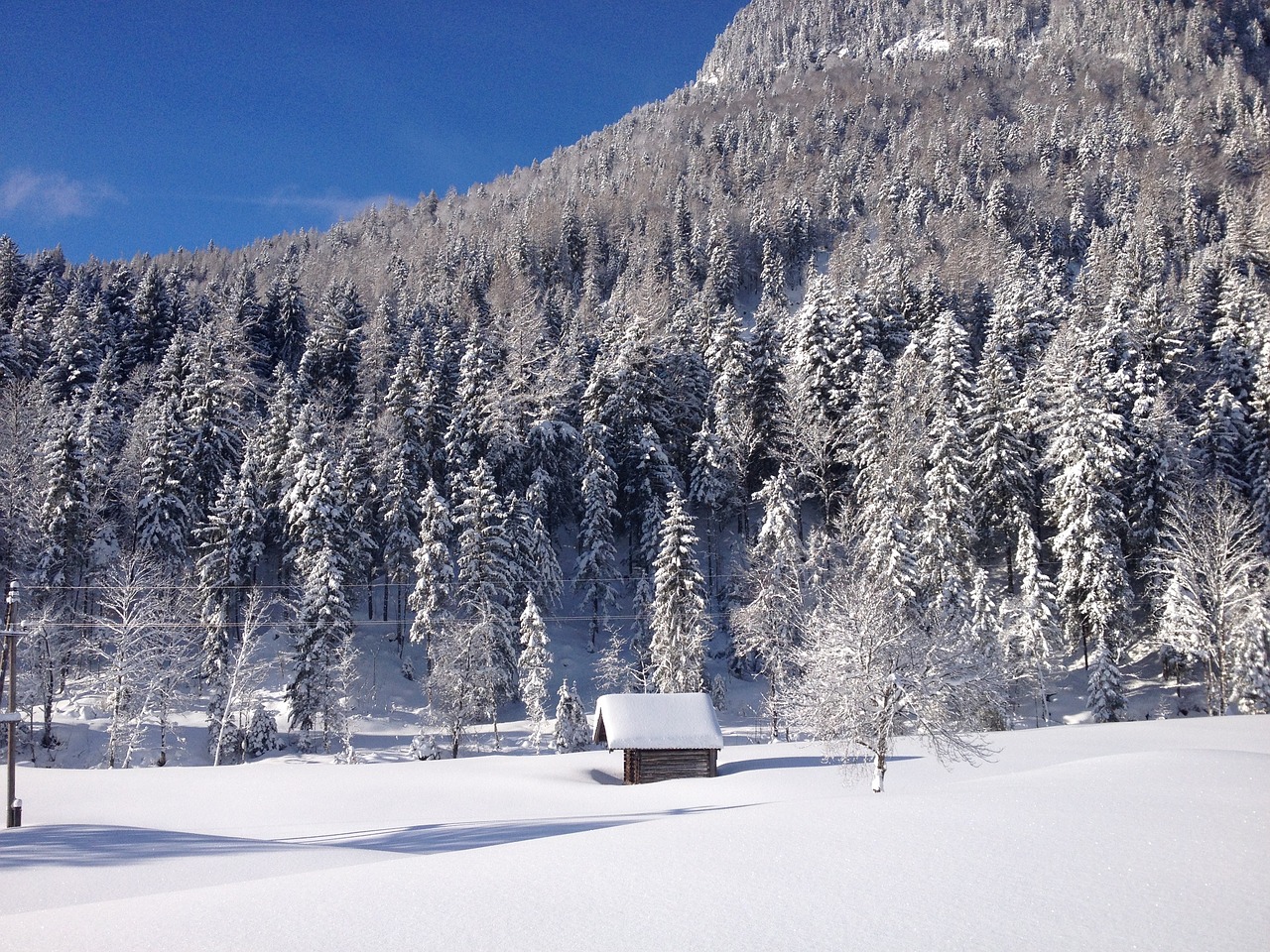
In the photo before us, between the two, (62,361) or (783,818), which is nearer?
(783,818)

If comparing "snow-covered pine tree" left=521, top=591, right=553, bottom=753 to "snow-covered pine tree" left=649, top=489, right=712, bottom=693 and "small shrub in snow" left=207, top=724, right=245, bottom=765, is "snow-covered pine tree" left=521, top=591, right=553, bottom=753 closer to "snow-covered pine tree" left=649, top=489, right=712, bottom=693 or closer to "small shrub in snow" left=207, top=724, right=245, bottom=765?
"snow-covered pine tree" left=649, top=489, right=712, bottom=693

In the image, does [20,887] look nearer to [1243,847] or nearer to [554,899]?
[554,899]

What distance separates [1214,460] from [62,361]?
83.7 meters

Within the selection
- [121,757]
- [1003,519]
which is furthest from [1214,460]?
[121,757]

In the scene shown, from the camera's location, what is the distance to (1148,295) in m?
55.5

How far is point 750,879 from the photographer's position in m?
8.76

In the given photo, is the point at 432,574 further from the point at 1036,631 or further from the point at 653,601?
the point at 1036,631

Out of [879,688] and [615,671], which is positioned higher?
[879,688]

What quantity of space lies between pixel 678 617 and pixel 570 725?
819 cm

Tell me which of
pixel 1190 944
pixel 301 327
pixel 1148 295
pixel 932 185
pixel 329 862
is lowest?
pixel 329 862

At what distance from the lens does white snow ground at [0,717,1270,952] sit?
7086 mm

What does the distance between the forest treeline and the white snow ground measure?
1068cm

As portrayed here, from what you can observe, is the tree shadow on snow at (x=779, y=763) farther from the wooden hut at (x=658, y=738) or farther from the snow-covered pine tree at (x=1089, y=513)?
the snow-covered pine tree at (x=1089, y=513)

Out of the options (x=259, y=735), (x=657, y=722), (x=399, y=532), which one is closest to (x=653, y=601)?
(x=657, y=722)
